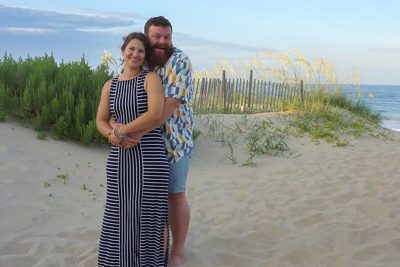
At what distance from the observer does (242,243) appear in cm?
434

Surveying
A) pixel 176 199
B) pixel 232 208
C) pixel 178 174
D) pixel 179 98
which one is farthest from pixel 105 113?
pixel 232 208

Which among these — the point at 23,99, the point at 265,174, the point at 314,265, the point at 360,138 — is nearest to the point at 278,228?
the point at 314,265

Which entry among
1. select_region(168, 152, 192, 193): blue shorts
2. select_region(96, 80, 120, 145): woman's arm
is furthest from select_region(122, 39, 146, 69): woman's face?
select_region(168, 152, 192, 193): blue shorts

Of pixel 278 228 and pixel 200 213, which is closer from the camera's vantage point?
pixel 278 228

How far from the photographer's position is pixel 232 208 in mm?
5488

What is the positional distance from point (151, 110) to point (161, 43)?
461 millimetres

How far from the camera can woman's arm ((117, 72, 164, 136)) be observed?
119 inches

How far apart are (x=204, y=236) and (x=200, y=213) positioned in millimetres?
809

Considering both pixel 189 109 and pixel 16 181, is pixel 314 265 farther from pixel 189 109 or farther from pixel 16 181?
pixel 16 181

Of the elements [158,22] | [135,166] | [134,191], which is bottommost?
[134,191]

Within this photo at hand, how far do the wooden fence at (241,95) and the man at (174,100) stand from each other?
421 inches

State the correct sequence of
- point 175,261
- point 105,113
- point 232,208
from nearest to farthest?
1. point 105,113
2. point 175,261
3. point 232,208

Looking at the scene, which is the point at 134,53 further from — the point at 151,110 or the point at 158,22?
the point at 151,110

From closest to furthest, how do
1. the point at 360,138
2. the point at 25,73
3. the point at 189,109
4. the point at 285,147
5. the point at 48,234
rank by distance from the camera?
the point at 189,109, the point at 48,234, the point at 25,73, the point at 285,147, the point at 360,138
